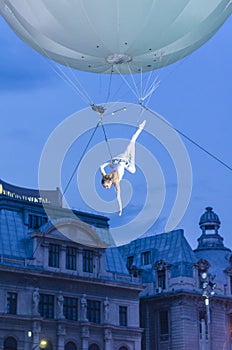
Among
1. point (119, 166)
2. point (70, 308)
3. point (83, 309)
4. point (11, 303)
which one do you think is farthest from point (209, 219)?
point (119, 166)

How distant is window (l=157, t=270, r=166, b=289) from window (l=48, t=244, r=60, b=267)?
12.0 metres

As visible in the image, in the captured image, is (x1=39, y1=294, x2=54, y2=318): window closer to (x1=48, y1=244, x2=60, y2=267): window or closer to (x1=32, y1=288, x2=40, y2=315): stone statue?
(x1=32, y1=288, x2=40, y2=315): stone statue

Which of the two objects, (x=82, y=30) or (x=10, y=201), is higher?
(x=10, y=201)

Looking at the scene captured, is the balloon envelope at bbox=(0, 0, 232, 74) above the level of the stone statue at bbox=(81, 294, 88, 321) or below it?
above

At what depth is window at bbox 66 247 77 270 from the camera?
217 feet

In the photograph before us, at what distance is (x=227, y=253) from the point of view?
78.8 metres

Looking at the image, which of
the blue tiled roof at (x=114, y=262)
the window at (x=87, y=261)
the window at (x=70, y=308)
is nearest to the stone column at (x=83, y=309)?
the window at (x=70, y=308)

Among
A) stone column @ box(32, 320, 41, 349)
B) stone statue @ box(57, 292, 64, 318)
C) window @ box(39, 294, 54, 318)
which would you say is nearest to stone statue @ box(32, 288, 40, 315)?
stone column @ box(32, 320, 41, 349)

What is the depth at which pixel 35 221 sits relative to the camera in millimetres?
68562

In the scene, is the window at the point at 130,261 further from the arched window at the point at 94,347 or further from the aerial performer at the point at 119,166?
the aerial performer at the point at 119,166

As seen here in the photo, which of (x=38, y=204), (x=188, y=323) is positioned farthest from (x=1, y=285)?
(x=188, y=323)

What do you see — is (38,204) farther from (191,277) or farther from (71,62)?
(71,62)

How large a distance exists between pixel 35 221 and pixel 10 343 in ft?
37.7

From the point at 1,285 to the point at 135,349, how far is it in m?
13.2
